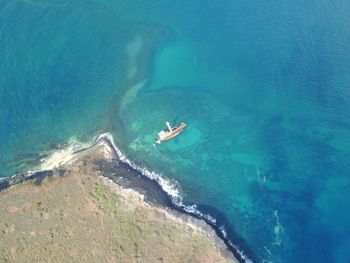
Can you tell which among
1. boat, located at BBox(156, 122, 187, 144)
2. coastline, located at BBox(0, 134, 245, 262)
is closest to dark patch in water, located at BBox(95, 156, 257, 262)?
coastline, located at BBox(0, 134, 245, 262)

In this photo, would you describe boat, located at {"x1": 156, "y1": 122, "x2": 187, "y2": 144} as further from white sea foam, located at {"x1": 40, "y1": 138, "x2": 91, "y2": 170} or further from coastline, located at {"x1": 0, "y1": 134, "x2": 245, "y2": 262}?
white sea foam, located at {"x1": 40, "y1": 138, "x2": 91, "y2": 170}

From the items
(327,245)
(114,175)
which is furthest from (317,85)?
(114,175)

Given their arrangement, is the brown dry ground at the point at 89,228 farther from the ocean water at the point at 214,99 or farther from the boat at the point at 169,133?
the boat at the point at 169,133

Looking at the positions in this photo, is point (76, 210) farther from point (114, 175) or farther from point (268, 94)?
point (268, 94)

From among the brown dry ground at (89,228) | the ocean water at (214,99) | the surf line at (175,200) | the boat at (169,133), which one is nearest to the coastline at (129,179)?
the surf line at (175,200)

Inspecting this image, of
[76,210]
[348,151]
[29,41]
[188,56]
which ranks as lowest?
[348,151]

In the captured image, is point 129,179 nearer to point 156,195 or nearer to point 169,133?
point 156,195
